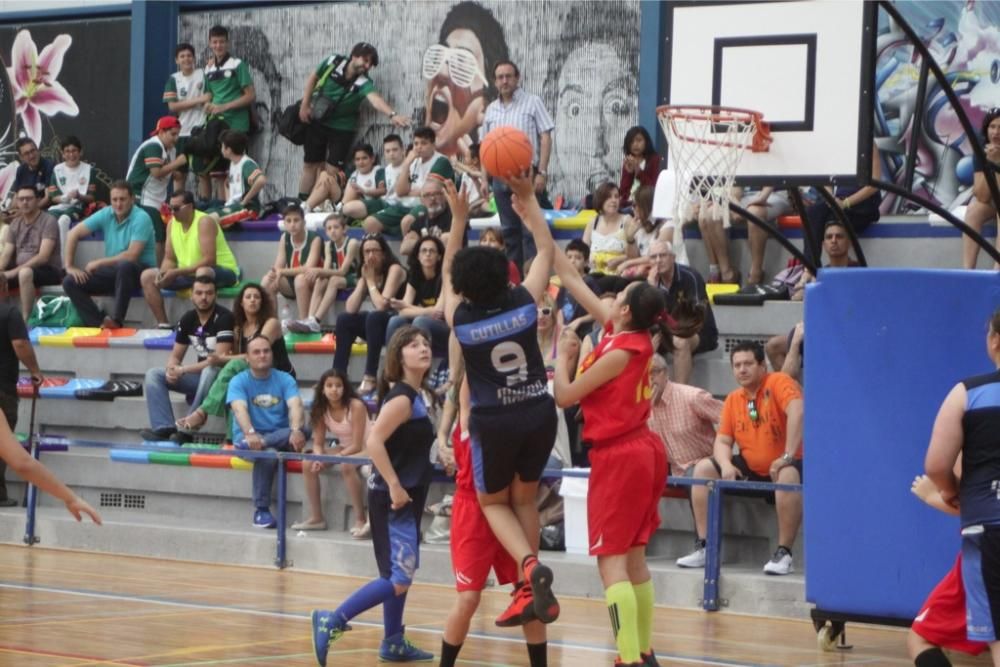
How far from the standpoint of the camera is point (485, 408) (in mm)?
6754

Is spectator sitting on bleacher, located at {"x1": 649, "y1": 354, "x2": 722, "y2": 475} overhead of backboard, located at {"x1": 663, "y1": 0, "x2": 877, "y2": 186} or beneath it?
beneath

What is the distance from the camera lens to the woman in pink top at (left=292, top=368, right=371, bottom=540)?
40.2ft

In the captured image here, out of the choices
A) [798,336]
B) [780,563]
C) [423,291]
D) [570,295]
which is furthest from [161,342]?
[780,563]

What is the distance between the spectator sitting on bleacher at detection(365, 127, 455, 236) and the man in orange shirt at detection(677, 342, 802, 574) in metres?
5.45

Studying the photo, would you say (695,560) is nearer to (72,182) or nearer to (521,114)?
(521,114)

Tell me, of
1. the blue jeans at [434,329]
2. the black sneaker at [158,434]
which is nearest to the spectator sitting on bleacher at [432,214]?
the blue jeans at [434,329]

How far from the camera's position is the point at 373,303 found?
14195 millimetres

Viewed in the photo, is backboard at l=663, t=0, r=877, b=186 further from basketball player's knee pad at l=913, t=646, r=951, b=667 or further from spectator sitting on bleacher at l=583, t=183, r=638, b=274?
spectator sitting on bleacher at l=583, t=183, r=638, b=274

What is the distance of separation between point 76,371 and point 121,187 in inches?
83.9

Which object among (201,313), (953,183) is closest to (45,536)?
(201,313)

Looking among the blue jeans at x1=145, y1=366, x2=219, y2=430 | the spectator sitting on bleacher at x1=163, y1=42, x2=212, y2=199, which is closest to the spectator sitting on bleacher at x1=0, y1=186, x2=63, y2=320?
the spectator sitting on bleacher at x1=163, y1=42, x2=212, y2=199

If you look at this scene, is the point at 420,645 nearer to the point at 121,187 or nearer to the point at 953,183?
the point at 953,183

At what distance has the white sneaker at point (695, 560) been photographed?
1077 centimetres

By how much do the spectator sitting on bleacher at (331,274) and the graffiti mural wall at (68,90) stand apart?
5.76 metres
